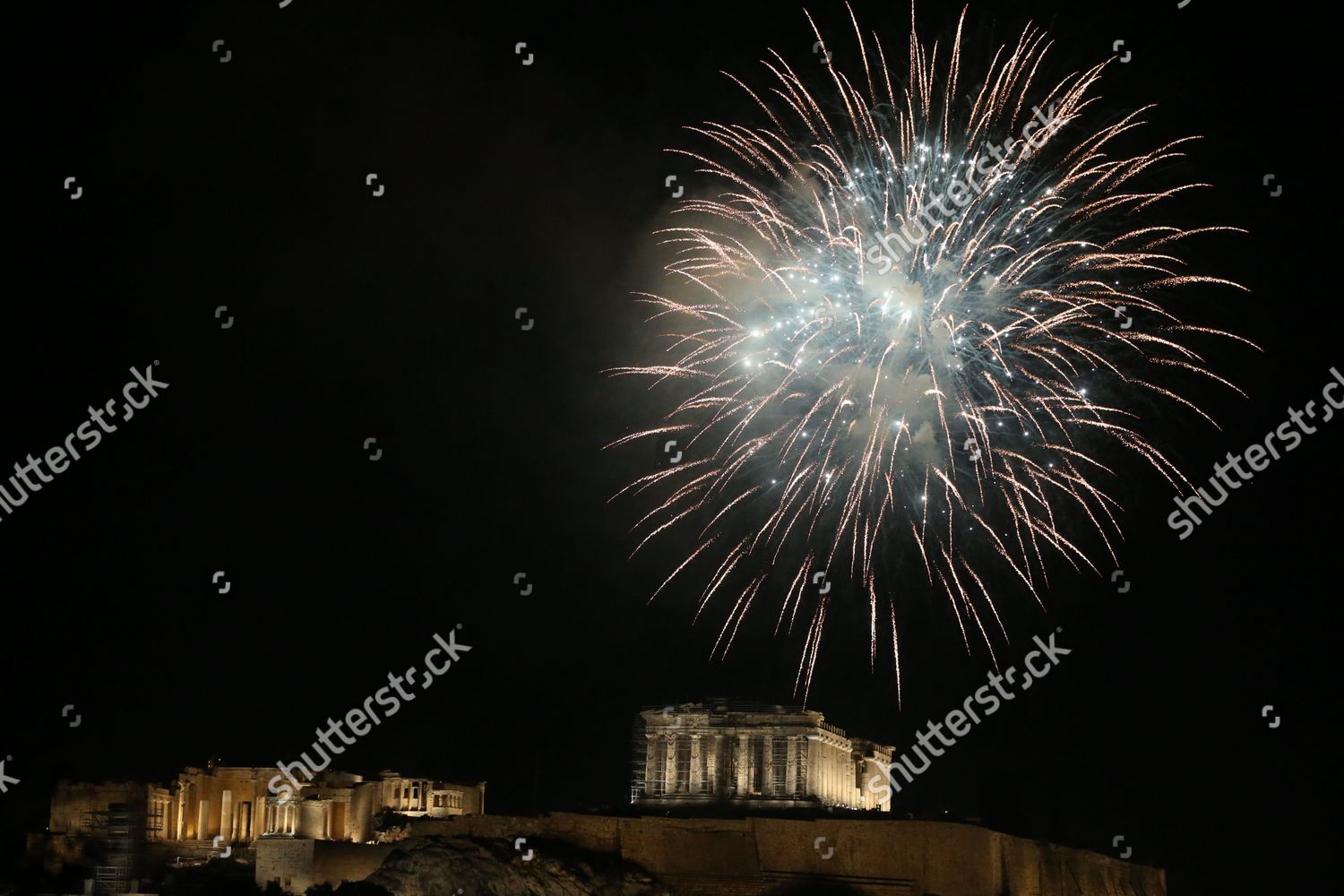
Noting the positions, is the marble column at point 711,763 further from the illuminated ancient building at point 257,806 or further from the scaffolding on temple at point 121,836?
the scaffolding on temple at point 121,836

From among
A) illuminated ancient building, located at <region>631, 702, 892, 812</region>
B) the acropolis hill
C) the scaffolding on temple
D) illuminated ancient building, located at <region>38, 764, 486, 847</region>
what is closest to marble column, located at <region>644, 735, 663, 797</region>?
illuminated ancient building, located at <region>631, 702, 892, 812</region>

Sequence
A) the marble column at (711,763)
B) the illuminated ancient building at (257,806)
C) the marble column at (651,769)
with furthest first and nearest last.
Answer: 1. the marble column at (651,769)
2. the marble column at (711,763)
3. the illuminated ancient building at (257,806)

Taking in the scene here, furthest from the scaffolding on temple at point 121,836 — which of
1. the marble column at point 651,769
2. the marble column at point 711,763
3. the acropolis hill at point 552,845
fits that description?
the marble column at point 711,763

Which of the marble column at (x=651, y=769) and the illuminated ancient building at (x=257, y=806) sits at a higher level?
the marble column at (x=651, y=769)

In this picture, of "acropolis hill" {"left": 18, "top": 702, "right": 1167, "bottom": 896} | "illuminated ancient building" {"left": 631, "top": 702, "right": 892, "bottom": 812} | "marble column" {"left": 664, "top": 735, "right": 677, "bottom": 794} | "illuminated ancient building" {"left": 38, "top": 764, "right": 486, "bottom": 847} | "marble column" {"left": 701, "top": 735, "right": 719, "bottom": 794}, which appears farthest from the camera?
"marble column" {"left": 664, "top": 735, "right": 677, "bottom": 794}

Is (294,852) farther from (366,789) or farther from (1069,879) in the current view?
(1069,879)

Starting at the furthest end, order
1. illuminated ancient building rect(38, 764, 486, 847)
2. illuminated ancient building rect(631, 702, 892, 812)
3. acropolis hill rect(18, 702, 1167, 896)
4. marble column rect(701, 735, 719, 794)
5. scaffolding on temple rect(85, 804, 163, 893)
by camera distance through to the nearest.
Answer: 1. marble column rect(701, 735, 719, 794)
2. illuminated ancient building rect(631, 702, 892, 812)
3. illuminated ancient building rect(38, 764, 486, 847)
4. scaffolding on temple rect(85, 804, 163, 893)
5. acropolis hill rect(18, 702, 1167, 896)

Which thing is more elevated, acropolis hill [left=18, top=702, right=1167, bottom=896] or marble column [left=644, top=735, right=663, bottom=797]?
marble column [left=644, top=735, right=663, bottom=797]

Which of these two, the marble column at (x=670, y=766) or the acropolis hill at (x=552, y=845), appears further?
the marble column at (x=670, y=766)

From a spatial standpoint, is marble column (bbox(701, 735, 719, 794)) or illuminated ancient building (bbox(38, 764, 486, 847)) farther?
marble column (bbox(701, 735, 719, 794))

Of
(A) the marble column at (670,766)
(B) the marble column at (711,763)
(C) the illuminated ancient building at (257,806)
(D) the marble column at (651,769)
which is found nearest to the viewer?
(C) the illuminated ancient building at (257,806)

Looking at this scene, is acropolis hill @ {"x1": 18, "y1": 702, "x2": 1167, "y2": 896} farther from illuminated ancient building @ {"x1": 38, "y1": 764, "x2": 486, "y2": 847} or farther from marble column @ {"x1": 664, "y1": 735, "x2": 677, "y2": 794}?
marble column @ {"x1": 664, "y1": 735, "x2": 677, "y2": 794}
